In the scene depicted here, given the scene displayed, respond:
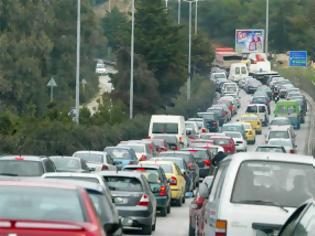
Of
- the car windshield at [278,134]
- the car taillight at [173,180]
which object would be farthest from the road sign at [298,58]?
the car taillight at [173,180]

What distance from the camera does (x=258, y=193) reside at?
48.3 feet

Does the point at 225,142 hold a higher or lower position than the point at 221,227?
lower

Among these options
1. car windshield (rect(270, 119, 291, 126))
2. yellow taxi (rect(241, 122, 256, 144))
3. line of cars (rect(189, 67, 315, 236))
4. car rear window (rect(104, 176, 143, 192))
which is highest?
line of cars (rect(189, 67, 315, 236))

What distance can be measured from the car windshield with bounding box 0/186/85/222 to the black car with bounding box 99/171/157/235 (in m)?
14.1

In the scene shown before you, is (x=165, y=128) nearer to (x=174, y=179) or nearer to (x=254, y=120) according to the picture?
(x=254, y=120)

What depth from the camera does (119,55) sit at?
87.3 metres

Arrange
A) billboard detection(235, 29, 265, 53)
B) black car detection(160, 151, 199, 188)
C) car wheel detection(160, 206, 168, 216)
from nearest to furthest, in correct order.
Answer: car wheel detection(160, 206, 168, 216), black car detection(160, 151, 199, 188), billboard detection(235, 29, 265, 53)

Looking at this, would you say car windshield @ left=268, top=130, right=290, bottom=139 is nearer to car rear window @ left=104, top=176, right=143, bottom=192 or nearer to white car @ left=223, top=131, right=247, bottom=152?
white car @ left=223, top=131, right=247, bottom=152

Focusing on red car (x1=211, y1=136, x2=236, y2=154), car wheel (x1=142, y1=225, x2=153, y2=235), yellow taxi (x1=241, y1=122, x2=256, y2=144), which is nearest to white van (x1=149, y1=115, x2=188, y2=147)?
red car (x1=211, y1=136, x2=236, y2=154)

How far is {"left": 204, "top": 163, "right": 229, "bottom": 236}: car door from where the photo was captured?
14484 mm

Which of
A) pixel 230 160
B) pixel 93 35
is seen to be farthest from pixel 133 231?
pixel 93 35

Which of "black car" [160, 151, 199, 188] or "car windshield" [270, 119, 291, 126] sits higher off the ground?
"black car" [160, 151, 199, 188]

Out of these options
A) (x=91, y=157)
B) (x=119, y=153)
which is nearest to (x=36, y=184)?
(x=91, y=157)

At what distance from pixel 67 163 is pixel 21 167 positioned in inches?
236
